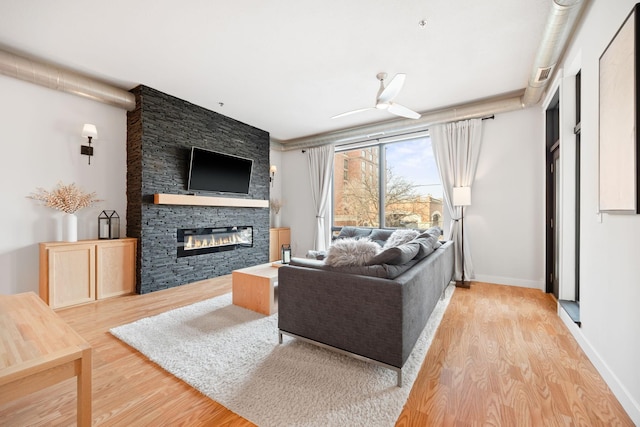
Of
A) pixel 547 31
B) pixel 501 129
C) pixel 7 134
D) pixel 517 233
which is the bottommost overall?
pixel 517 233

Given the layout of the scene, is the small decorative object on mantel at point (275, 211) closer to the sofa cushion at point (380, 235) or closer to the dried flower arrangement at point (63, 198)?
the sofa cushion at point (380, 235)

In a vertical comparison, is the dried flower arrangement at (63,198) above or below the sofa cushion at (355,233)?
above

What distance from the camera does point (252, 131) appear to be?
533cm

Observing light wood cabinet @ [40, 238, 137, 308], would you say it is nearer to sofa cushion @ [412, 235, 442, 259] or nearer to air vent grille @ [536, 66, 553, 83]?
sofa cushion @ [412, 235, 442, 259]

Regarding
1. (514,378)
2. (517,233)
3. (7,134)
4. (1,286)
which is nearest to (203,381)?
(514,378)

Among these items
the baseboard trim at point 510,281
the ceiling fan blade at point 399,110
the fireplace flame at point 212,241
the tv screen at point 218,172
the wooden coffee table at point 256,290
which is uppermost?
the ceiling fan blade at point 399,110

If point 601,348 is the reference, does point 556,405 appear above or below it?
below

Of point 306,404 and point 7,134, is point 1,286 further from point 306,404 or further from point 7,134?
point 306,404

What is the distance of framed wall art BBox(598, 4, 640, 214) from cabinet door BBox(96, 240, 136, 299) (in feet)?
15.6

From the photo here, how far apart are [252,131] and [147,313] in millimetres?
3651

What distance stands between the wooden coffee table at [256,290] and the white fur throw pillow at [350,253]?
42.7 inches

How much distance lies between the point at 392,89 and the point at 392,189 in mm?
2524

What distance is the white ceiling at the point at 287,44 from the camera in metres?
2.26

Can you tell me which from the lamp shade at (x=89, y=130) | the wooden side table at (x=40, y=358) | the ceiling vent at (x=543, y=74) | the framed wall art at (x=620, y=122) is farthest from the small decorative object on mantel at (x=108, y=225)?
the ceiling vent at (x=543, y=74)
